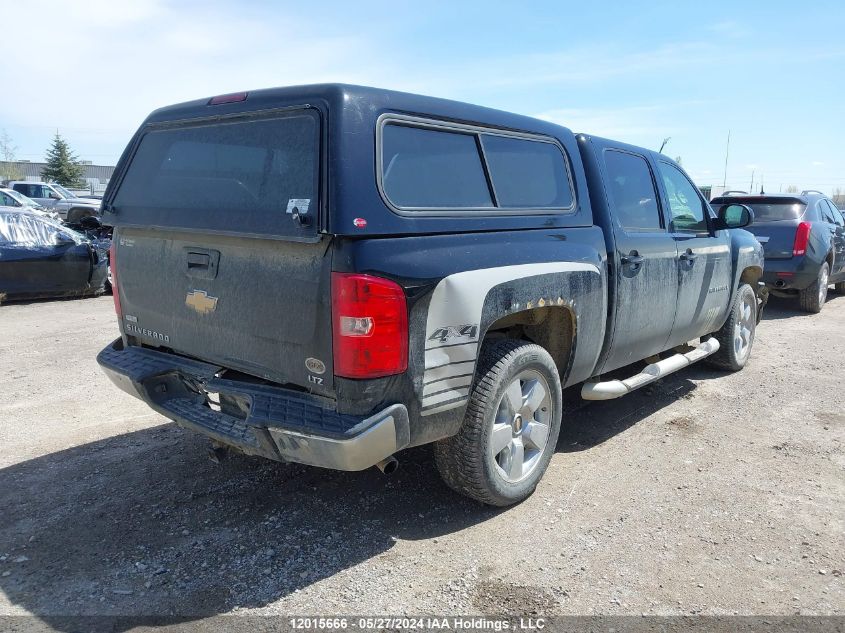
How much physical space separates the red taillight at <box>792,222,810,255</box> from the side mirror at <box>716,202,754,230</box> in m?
4.62

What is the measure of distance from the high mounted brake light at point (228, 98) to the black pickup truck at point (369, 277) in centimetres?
1

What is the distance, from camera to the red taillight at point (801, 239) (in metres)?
9.33

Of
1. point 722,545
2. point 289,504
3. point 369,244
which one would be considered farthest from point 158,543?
point 722,545

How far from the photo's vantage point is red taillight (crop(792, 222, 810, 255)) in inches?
367

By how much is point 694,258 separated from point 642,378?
1.15m

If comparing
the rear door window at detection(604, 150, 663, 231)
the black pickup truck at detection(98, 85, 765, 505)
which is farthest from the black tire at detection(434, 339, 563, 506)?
the rear door window at detection(604, 150, 663, 231)

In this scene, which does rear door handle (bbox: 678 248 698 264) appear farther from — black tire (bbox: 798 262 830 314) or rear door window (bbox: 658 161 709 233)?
black tire (bbox: 798 262 830 314)

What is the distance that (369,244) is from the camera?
2744mm

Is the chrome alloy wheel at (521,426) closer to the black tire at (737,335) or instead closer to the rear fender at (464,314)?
the rear fender at (464,314)

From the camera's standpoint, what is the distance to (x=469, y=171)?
342 cm

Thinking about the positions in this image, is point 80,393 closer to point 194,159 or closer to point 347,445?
point 194,159

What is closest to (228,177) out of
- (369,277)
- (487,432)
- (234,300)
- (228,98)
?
(228,98)

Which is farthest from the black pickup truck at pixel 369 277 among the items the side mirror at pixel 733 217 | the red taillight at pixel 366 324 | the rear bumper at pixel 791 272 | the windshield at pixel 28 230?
the windshield at pixel 28 230

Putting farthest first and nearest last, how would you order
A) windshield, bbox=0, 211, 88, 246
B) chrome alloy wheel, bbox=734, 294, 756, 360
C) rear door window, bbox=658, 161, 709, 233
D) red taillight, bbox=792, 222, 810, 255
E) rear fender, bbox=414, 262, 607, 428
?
red taillight, bbox=792, 222, 810, 255 < windshield, bbox=0, 211, 88, 246 < chrome alloy wheel, bbox=734, 294, 756, 360 < rear door window, bbox=658, 161, 709, 233 < rear fender, bbox=414, 262, 607, 428
